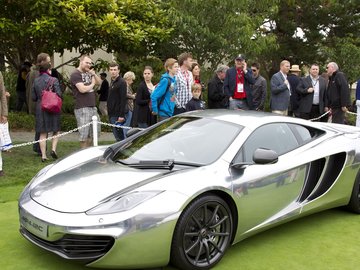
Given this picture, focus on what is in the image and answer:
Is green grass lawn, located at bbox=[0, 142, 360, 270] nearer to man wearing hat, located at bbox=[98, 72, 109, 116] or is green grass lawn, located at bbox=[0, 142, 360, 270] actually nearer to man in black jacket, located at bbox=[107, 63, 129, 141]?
man in black jacket, located at bbox=[107, 63, 129, 141]

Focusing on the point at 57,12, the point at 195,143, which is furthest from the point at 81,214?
the point at 57,12

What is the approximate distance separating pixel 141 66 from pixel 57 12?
15.1 ft

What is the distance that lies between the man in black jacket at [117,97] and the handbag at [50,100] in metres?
0.97

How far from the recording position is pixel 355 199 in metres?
5.20

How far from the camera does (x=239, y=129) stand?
435cm

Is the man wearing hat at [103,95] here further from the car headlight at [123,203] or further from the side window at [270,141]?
the car headlight at [123,203]

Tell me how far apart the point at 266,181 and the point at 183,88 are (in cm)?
385

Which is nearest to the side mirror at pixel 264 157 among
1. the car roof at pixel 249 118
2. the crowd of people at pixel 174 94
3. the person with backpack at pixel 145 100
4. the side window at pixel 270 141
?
the side window at pixel 270 141

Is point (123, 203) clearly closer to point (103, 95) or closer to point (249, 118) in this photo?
point (249, 118)

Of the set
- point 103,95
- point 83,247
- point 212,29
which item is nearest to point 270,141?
point 83,247

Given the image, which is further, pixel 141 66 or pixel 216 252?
pixel 141 66

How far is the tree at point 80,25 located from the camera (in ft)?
33.2

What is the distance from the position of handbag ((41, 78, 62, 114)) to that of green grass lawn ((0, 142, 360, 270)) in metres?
2.37

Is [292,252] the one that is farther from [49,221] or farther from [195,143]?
[49,221]
